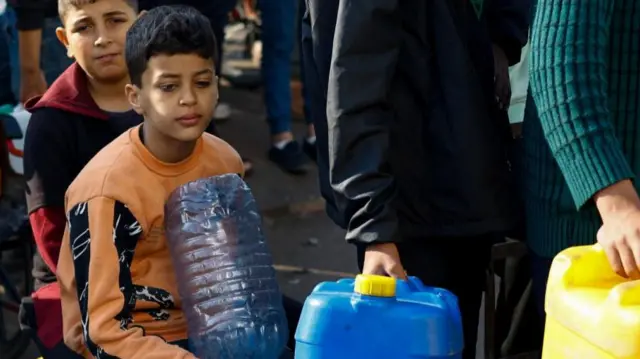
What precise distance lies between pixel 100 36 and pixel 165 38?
17.6 inches

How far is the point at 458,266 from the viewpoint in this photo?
2746 millimetres

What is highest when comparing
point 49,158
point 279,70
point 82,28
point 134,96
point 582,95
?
point 582,95

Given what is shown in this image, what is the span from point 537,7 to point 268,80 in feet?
13.2

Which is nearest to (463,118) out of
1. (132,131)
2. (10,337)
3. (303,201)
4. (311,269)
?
(132,131)

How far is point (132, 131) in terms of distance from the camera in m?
2.87

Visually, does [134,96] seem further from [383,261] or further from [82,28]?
[383,261]

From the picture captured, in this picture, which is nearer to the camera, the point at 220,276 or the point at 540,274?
the point at 540,274

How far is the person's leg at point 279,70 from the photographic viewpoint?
620cm

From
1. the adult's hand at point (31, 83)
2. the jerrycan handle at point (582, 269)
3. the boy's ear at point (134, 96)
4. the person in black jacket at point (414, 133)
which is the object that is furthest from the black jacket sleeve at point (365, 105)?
the adult's hand at point (31, 83)

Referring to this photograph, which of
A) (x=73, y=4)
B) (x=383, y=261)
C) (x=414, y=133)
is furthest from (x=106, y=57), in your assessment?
(x=383, y=261)

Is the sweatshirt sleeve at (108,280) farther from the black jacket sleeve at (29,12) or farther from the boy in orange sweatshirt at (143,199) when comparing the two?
the black jacket sleeve at (29,12)

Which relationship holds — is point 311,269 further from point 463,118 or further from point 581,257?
point 581,257

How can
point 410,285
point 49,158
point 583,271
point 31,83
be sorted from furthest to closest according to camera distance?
1. point 31,83
2. point 49,158
3. point 410,285
4. point 583,271

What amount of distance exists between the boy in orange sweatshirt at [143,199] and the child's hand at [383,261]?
1.81 feet
